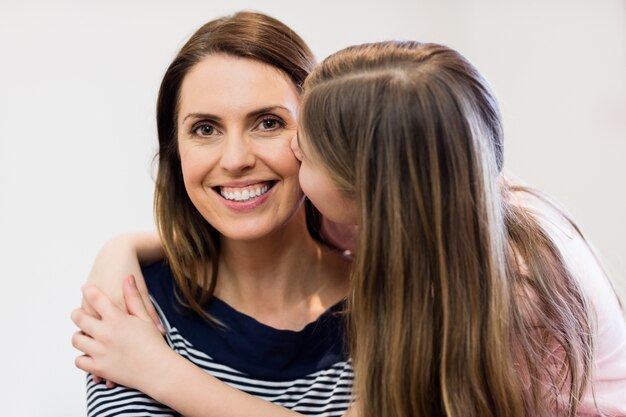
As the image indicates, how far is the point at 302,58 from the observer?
151 cm

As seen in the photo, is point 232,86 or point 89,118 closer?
point 232,86

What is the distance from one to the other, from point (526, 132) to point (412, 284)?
1.38m

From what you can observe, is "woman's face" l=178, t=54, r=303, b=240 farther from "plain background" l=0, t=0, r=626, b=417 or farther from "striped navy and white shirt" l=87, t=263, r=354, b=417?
"plain background" l=0, t=0, r=626, b=417

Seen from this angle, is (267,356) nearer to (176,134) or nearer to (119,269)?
(119,269)

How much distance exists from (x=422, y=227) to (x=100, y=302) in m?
0.58

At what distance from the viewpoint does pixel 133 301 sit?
1.46 meters

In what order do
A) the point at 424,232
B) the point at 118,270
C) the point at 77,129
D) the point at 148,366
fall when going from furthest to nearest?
the point at 77,129, the point at 118,270, the point at 148,366, the point at 424,232

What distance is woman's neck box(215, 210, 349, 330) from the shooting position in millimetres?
1567

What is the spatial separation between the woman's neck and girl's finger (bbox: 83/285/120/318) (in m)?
0.22

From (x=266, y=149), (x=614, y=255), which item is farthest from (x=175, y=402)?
(x=614, y=255)

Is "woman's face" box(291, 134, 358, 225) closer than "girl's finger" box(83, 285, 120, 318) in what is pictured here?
Yes

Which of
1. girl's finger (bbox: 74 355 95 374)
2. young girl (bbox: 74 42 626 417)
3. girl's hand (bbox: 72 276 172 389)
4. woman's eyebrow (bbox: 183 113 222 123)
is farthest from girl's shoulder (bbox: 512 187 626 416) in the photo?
girl's finger (bbox: 74 355 95 374)

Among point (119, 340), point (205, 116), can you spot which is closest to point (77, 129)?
point (205, 116)

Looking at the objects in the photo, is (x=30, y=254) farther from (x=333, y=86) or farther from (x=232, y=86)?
(x=333, y=86)
